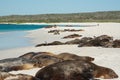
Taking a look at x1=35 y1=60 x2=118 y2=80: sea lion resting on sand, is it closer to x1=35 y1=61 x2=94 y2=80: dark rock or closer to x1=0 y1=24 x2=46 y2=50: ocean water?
x1=35 y1=61 x2=94 y2=80: dark rock

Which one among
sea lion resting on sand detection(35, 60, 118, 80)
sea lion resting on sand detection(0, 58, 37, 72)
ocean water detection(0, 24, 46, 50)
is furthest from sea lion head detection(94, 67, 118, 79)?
ocean water detection(0, 24, 46, 50)

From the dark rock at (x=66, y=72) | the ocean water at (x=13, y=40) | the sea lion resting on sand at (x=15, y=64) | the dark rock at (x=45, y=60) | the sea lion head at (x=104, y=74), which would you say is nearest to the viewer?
the dark rock at (x=66, y=72)

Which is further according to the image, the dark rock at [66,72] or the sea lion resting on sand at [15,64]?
the sea lion resting on sand at [15,64]

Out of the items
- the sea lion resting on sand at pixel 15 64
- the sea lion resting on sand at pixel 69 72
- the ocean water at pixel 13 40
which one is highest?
the sea lion resting on sand at pixel 69 72

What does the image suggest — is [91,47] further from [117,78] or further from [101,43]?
[117,78]

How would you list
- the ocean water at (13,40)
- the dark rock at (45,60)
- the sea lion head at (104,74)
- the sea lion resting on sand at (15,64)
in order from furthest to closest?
the ocean water at (13,40) < the dark rock at (45,60) < the sea lion resting on sand at (15,64) < the sea lion head at (104,74)

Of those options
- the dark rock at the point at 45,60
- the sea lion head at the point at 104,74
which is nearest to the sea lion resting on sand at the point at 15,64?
the dark rock at the point at 45,60

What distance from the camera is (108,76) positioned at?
1088cm

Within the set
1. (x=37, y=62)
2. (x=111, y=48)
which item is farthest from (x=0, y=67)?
(x=111, y=48)

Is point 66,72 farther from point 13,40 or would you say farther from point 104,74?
point 13,40

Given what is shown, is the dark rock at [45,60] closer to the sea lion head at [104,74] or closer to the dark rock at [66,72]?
the sea lion head at [104,74]

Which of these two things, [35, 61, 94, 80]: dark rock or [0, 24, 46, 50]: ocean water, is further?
[0, 24, 46, 50]: ocean water

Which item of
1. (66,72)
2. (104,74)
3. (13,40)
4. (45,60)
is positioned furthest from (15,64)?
(13,40)

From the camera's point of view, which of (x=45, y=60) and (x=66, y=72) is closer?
(x=66, y=72)
